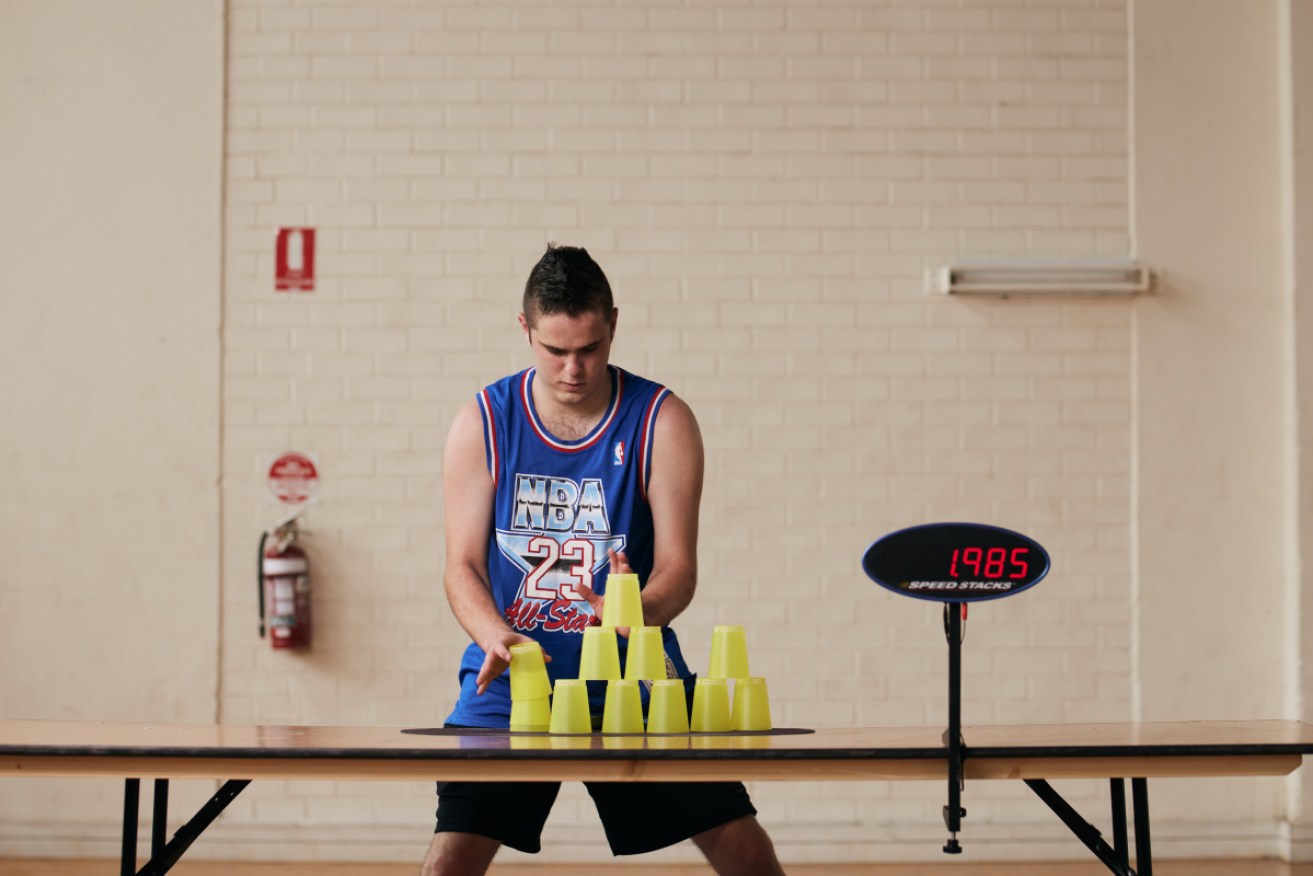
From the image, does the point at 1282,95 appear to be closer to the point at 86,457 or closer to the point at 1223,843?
the point at 1223,843

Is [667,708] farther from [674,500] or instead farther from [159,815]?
[159,815]

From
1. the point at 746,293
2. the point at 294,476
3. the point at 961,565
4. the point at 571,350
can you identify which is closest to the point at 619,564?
the point at 571,350

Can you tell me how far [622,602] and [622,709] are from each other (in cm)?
21

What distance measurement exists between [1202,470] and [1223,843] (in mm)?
1306

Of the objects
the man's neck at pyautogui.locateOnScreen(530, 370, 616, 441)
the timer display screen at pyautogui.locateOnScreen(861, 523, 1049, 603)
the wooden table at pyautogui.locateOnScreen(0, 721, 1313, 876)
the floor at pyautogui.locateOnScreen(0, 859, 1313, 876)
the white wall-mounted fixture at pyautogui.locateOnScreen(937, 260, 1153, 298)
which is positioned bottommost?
the floor at pyautogui.locateOnScreen(0, 859, 1313, 876)

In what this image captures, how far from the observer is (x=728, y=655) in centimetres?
254

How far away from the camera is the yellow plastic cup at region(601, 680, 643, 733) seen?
2.40 metres

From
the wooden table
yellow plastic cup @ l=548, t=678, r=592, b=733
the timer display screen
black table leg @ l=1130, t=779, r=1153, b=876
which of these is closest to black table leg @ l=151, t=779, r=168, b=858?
the wooden table

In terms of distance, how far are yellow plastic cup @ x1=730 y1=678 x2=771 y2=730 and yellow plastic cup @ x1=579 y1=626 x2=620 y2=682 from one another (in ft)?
0.80

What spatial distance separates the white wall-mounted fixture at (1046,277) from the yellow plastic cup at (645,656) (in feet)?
8.29

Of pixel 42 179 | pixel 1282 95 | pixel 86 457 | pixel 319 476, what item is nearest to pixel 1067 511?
pixel 1282 95

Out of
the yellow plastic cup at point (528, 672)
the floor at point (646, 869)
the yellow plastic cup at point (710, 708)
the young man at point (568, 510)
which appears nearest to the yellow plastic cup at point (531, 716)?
the yellow plastic cup at point (528, 672)

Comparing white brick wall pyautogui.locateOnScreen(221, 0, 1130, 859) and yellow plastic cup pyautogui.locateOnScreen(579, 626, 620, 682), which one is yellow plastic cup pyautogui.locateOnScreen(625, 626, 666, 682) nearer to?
yellow plastic cup pyautogui.locateOnScreen(579, 626, 620, 682)

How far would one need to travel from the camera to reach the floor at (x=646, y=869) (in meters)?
4.41
